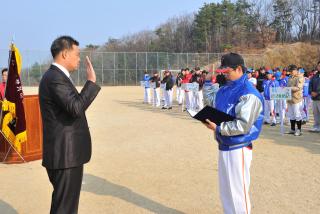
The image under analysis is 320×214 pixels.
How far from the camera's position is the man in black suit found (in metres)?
3.21

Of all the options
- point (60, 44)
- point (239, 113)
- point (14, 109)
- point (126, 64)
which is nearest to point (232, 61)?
point (239, 113)

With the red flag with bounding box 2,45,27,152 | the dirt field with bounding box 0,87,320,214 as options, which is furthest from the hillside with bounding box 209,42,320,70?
the red flag with bounding box 2,45,27,152

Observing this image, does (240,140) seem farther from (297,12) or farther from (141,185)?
(297,12)

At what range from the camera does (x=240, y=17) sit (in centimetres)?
6247

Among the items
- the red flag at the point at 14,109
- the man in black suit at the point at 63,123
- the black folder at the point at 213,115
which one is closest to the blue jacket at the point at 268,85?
the red flag at the point at 14,109

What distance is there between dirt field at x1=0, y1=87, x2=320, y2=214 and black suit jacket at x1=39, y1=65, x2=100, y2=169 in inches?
84.5

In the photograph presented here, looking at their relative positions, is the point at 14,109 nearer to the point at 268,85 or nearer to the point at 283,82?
the point at 268,85

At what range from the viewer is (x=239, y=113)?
3451mm

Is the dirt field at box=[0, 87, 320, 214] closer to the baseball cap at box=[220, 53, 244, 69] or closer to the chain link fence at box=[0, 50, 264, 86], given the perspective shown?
the baseball cap at box=[220, 53, 244, 69]

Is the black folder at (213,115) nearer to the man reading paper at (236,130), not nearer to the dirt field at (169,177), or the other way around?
the man reading paper at (236,130)

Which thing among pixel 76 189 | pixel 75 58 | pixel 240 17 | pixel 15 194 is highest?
pixel 240 17

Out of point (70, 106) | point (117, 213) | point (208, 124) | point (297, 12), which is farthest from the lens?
point (297, 12)

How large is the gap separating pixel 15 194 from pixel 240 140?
4.18m

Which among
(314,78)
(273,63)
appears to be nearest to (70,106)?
(314,78)
